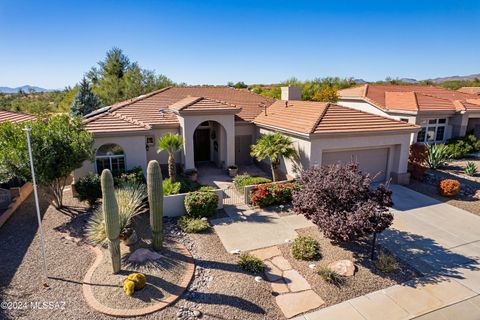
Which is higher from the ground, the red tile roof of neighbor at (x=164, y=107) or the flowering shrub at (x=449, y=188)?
the red tile roof of neighbor at (x=164, y=107)

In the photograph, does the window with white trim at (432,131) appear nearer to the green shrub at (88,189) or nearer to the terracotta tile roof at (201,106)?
the terracotta tile roof at (201,106)

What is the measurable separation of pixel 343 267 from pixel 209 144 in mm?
15925

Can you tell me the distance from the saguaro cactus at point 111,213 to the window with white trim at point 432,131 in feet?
87.5

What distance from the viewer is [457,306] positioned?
331 inches

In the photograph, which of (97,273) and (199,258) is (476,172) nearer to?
(199,258)

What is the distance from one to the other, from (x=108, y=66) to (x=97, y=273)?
174ft

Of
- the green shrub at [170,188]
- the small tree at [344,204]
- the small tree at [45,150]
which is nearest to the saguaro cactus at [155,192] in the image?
the green shrub at [170,188]

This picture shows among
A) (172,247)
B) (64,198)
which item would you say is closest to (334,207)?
(172,247)

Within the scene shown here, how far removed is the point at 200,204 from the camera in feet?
44.9

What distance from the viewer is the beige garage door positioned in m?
17.5

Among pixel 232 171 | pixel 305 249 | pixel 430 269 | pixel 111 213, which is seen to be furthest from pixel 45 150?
pixel 430 269

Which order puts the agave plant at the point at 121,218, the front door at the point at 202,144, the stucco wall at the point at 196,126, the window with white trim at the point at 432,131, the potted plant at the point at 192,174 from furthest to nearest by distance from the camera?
the window with white trim at the point at 432,131 < the front door at the point at 202,144 < the stucco wall at the point at 196,126 < the potted plant at the point at 192,174 < the agave plant at the point at 121,218

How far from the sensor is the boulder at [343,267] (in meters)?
9.72

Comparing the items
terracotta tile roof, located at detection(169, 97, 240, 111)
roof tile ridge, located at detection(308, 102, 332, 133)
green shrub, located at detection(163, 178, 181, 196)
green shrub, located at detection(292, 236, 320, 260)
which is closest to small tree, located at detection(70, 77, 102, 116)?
terracotta tile roof, located at detection(169, 97, 240, 111)
